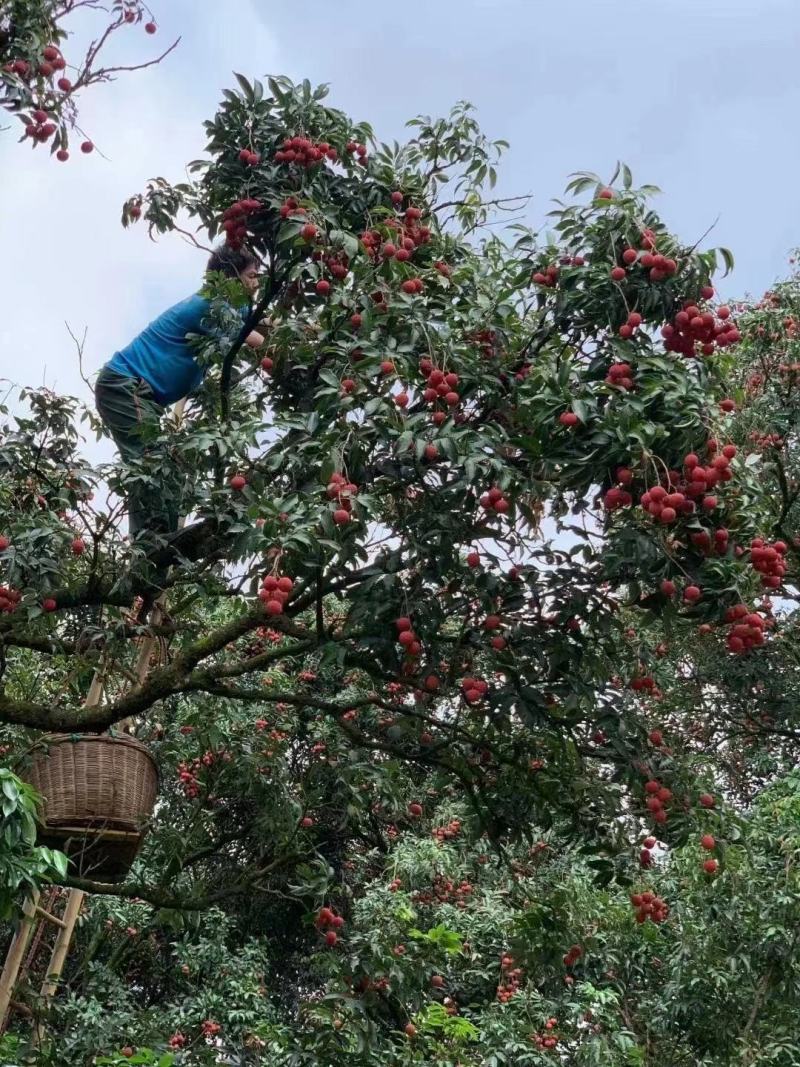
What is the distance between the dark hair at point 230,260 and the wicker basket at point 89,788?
155 cm

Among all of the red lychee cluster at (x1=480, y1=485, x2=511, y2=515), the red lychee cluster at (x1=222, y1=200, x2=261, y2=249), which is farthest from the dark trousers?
the red lychee cluster at (x1=480, y1=485, x2=511, y2=515)

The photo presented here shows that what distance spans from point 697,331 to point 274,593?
4.22 ft

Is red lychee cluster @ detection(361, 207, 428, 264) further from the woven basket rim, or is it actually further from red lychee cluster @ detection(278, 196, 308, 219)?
the woven basket rim

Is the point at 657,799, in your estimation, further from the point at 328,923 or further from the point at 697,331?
the point at 328,923

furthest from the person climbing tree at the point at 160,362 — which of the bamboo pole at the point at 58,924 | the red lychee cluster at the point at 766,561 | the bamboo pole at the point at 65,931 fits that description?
the bamboo pole at the point at 65,931

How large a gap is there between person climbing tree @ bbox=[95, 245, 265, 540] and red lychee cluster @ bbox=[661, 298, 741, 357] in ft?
4.58

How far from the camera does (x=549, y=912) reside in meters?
4.12

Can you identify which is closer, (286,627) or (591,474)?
(591,474)

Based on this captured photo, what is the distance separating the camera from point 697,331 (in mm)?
3424

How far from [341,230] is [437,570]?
114cm

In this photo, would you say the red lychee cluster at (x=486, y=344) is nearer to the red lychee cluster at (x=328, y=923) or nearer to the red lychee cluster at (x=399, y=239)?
the red lychee cluster at (x=399, y=239)

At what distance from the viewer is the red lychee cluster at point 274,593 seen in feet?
10.4

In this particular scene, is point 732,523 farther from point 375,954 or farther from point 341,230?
point 375,954

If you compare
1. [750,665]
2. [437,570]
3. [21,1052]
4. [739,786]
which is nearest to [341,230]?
[437,570]
